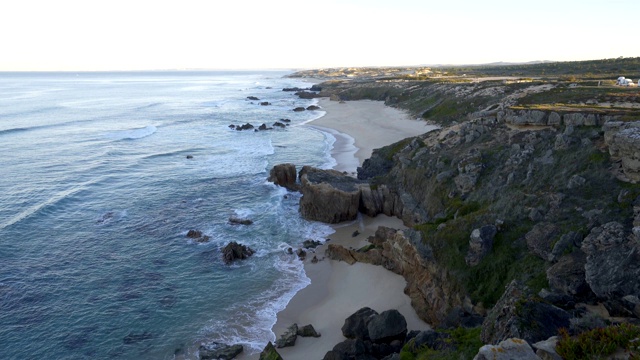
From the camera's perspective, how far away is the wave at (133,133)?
67062 mm

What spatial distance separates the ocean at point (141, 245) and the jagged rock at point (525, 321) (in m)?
10.8

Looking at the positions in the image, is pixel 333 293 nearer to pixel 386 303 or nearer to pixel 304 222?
pixel 386 303

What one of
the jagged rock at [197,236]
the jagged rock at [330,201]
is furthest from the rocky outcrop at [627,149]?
the jagged rock at [197,236]

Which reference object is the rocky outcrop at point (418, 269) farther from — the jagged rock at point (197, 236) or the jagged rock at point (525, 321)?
the jagged rock at point (197, 236)

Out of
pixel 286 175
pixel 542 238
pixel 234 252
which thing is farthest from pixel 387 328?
pixel 286 175

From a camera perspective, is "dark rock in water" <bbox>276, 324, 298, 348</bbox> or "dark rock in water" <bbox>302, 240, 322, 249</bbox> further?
"dark rock in water" <bbox>302, 240, 322, 249</bbox>

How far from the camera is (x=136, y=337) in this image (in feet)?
63.9

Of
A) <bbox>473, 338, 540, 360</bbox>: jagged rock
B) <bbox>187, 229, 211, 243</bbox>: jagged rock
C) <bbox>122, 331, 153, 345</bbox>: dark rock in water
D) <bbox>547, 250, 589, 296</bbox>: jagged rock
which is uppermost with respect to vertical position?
<bbox>473, 338, 540, 360</bbox>: jagged rock

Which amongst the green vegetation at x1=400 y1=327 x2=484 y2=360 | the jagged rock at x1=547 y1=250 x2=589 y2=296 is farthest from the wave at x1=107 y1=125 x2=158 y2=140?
the jagged rock at x1=547 y1=250 x2=589 y2=296

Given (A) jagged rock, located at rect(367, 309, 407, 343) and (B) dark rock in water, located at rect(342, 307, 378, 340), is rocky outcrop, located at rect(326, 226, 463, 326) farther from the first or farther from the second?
(B) dark rock in water, located at rect(342, 307, 378, 340)

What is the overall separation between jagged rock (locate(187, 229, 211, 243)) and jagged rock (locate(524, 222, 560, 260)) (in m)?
20.6

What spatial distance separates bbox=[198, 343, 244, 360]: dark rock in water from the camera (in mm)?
17875

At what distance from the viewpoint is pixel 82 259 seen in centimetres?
2688

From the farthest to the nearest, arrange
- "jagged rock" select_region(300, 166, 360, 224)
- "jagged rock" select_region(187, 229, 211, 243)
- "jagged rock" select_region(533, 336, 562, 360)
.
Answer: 1. "jagged rock" select_region(300, 166, 360, 224)
2. "jagged rock" select_region(187, 229, 211, 243)
3. "jagged rock" select_region(533, 336, 562, 360)
